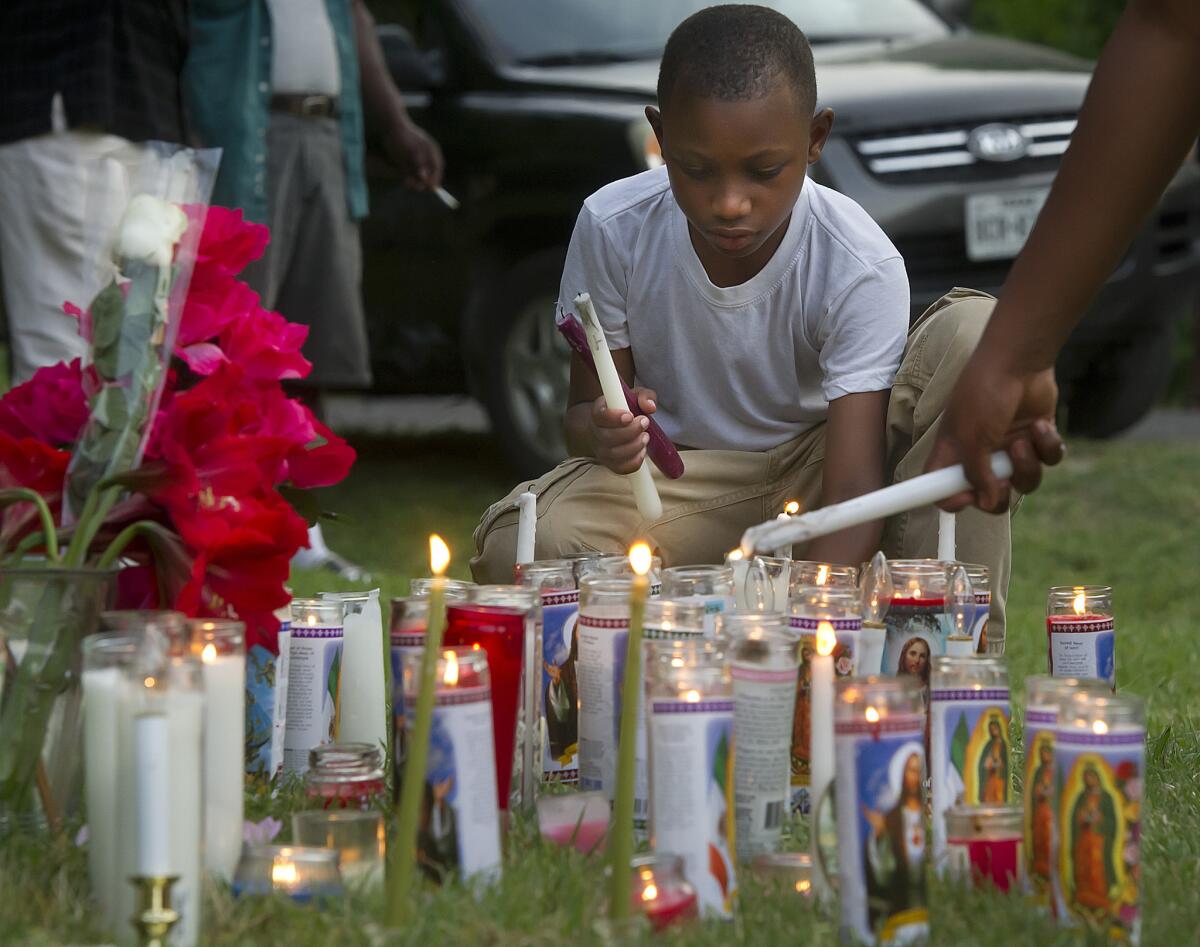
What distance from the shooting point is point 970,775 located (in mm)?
2391

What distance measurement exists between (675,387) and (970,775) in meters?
1.43

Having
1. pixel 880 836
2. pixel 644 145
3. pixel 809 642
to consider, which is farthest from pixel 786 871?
pixel 644 145

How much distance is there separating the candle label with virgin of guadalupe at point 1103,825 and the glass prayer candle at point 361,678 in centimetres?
123

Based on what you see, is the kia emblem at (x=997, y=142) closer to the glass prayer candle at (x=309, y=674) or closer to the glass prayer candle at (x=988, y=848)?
the glass prayer candle at (x=309, y=674)

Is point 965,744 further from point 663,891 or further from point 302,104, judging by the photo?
point 302,104

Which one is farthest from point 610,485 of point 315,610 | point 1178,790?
point 1178,790

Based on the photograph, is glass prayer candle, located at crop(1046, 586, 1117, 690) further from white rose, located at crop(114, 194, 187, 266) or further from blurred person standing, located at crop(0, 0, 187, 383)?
blurred person standing, located at crop(0, 0, 187, 383)

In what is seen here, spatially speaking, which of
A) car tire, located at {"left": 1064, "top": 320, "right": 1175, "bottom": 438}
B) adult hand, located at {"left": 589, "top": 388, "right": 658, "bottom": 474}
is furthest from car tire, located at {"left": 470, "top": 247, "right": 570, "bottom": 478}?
adult hand, located at {"left": 589, "top": 388, "right": 658, "bottom": 474}

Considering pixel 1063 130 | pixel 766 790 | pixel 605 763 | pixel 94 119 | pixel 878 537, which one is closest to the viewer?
pixel 766 790

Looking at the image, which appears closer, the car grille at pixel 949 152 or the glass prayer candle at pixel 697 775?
the glass prayer candle at pixel 697 775

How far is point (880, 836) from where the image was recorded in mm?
2008

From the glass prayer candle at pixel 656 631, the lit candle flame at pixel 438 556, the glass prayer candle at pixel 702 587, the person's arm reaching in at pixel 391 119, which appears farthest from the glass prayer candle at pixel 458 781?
the person's arm reaching in at pixel 391 119

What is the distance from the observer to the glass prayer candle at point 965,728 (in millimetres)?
2387

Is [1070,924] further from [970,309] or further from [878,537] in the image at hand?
[970,309]
